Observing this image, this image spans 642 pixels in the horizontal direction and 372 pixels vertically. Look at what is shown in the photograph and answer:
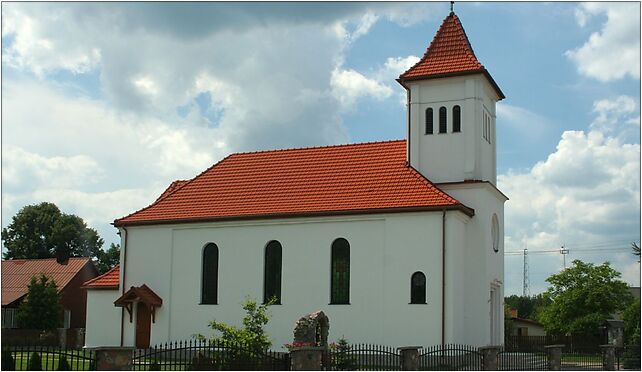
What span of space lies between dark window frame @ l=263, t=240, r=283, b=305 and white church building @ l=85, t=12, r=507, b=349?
6 cm

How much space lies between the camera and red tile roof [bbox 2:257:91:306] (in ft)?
179

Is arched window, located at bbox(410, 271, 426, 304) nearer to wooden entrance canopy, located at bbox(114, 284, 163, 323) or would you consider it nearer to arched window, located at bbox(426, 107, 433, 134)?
arched window, located at bbox(426, 107, 433, 134)

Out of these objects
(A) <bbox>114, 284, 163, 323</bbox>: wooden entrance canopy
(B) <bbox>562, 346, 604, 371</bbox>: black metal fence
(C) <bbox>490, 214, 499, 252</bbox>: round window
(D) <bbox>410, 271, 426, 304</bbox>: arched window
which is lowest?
(B) <bbox>562, 346, 604, 371</bbox>: black metal fence

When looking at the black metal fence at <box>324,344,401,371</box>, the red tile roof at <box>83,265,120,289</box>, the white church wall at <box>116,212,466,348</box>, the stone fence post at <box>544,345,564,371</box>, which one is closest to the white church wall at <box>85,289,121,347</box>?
the red tile roof at <box>83,265,120,289</box>

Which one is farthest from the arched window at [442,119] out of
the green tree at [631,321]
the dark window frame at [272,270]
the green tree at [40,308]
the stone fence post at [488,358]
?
the green tree at [40,308]

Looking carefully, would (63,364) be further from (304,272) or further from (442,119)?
(442,119)

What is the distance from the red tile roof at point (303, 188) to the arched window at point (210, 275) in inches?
57.2

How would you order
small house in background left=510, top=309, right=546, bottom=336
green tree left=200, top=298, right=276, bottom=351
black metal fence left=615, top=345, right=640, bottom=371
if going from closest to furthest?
green tree left=200, top=298, right=276, bottom=351
black metal fence left=615, top=345, right=640, bottom=371
small house in background left=510, top=309, right=546, bottom=336

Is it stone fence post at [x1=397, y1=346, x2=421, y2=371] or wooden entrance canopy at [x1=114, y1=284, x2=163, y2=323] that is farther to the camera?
wooden entrance canopy at [x1=114, y1=284, x2=163, y2=323]

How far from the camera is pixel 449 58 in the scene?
1357 inches

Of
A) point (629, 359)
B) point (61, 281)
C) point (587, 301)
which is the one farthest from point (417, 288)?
point (61, 281)

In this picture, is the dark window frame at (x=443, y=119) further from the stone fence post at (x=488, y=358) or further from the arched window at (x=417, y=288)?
the stone fence post at (x=488, y=358)

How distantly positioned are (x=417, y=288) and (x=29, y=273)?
1390 inches

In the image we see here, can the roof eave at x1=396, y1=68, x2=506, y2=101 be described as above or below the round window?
above
